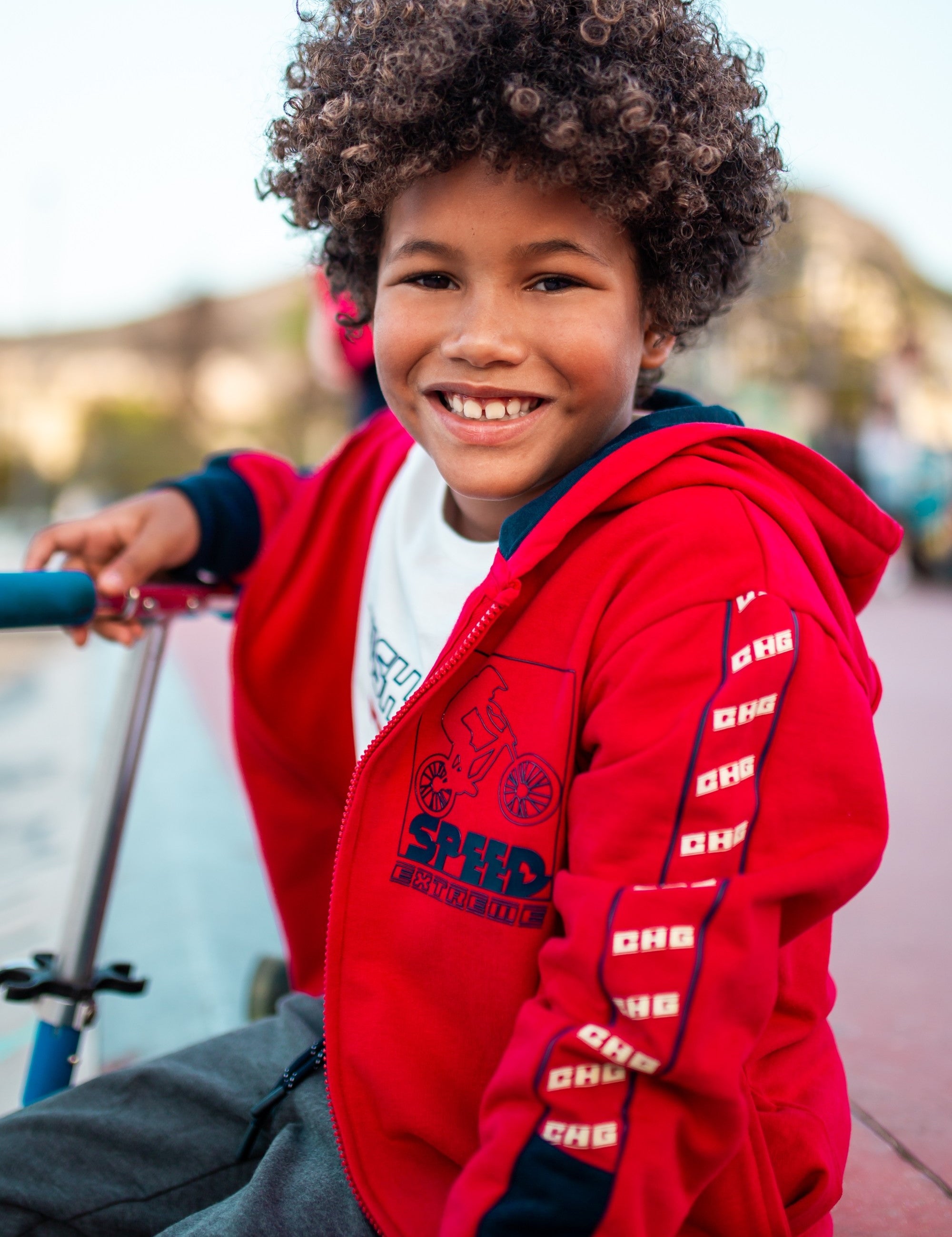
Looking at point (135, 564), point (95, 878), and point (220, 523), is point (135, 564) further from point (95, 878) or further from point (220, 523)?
point (95, 878)

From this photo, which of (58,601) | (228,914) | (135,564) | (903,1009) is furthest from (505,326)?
(228,914)

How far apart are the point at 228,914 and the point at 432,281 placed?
5.24ft

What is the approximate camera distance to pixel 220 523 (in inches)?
60.6

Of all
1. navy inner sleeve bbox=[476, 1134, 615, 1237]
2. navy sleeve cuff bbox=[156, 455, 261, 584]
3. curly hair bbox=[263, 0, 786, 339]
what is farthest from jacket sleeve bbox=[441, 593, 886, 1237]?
navy sleeve cuff bbox=[156, 455, 261, 584]

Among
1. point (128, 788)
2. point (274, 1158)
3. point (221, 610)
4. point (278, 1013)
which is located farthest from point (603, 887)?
point (221, 610)

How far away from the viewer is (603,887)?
0.80 meters

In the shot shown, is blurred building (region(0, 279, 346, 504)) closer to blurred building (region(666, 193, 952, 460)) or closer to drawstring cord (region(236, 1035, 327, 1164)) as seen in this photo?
blurred building (region(666, 193, 952, 460))

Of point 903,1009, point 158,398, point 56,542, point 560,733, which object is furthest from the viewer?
point 158,398

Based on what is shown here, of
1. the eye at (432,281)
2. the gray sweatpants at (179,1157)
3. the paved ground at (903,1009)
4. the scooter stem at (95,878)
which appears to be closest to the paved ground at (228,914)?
the paved ground at (903,1009)

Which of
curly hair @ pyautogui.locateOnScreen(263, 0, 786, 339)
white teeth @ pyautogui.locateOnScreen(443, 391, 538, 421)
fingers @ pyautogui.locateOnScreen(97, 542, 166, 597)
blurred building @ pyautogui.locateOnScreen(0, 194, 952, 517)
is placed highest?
blurred building @ pyautogui.locateOnScreen(0, 194, 952, 517)

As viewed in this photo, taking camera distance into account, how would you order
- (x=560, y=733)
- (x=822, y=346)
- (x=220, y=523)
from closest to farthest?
(x=560, y=733)
(x=220, y=523)
(x=822, y=346)

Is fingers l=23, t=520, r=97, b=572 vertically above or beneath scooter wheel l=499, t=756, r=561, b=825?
above

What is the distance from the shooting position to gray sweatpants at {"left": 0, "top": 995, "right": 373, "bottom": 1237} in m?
0.96

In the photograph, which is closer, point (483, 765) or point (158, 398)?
Result: point (483, 765)
